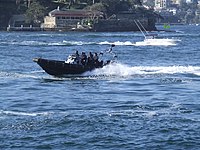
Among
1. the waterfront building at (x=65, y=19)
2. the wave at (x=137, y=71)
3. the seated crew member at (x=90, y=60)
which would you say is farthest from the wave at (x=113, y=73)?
the waterfront building at (x=65, y=19)

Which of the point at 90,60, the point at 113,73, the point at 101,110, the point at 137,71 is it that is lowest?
the point at 137,71

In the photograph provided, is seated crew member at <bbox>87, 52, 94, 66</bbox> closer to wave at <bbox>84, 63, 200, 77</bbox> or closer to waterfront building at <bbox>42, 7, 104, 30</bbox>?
wave at <bbox>84, 63, 200, 77</bbox>

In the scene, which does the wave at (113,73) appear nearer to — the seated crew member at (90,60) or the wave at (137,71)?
the wave at (137,71)

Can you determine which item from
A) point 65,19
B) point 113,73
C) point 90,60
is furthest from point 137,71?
point 65,19

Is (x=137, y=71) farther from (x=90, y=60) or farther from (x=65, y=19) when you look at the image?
(x=65, y=19)

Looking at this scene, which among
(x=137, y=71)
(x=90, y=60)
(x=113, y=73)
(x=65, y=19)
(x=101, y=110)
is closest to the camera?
(x=101, y=110)

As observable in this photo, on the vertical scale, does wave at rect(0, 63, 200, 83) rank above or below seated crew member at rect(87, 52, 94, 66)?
below

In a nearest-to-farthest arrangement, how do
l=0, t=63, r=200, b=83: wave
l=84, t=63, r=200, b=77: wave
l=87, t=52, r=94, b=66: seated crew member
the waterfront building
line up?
1. l=0, t=63, r=200, b=83: wave
2. l=87, t=52, r=94, b=66: seated crew member
3. l=84, t=63, r=200, b=77: wave
4. the waterfront building

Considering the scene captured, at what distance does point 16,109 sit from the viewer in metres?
34.2

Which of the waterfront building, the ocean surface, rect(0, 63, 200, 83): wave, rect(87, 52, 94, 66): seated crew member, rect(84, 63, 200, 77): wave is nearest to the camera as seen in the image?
the ocean surface

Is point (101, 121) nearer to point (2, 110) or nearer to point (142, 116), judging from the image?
point (142, 116)

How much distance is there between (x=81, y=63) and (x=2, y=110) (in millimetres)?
18235

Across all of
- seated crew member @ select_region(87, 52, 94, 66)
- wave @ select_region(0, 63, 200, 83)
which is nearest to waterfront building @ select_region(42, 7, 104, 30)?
wave @ select_region(0, 63, 200, 83)

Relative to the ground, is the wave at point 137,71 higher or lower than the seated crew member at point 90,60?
lower
